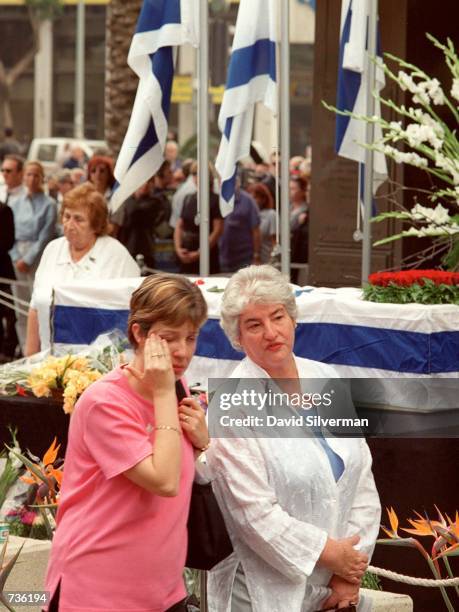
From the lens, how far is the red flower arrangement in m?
7.84

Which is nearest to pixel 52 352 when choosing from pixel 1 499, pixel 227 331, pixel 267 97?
pixel 267 97

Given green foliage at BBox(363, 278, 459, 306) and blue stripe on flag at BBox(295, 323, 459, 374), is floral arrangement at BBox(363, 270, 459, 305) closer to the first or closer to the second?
green foliage at BBox(363, 278, 459, 306)

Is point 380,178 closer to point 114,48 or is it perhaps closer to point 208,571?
point 208,571

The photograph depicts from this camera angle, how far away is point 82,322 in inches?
368

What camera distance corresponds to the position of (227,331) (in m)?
4.71

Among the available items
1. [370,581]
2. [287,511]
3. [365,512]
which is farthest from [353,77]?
[287,511]

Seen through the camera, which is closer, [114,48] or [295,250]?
[295,250]

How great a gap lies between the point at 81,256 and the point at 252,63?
2120mm

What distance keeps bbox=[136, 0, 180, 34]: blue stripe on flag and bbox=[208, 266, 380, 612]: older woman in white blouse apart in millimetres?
6516

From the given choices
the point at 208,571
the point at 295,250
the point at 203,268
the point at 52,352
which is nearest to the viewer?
the point at 208,571

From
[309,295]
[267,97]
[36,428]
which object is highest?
[267,97]

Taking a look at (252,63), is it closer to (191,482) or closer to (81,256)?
(81,256)

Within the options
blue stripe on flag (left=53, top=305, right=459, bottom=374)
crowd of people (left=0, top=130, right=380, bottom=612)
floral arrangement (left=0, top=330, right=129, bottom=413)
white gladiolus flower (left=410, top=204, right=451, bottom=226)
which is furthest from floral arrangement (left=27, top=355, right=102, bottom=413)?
A: crowd of people (left=0, top=130, right=380, bottom=612)

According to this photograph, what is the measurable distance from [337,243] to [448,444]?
679 centimetres
